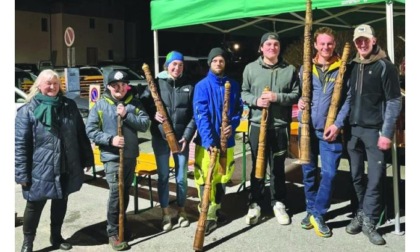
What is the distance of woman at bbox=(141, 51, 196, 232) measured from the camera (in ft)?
14.3

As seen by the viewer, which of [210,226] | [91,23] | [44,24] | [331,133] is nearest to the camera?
[331,133]

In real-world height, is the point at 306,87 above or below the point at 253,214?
above

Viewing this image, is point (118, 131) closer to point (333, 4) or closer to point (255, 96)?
point (255, 96)

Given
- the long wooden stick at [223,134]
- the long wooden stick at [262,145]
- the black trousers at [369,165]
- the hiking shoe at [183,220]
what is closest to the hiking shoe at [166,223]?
the hiking shoe at [183,220]

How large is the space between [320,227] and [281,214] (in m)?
0.45

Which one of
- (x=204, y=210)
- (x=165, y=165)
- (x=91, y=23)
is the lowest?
(x=204, y=210)

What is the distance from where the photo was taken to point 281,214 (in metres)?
4.66

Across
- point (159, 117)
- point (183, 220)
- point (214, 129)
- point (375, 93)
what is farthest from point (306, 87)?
point (183, 220)

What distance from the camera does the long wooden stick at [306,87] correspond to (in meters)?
4.05

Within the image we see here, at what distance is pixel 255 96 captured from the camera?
441cm

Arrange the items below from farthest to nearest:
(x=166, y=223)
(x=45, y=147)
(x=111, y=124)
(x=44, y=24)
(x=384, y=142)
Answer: (x=44, y=24) < (x=166, y=223) < (x=111, y=124) < (x=384, y=142) < (x=45, y=147)

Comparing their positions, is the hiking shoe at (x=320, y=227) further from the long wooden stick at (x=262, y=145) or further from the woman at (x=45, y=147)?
the woman at (x=45, y=147)

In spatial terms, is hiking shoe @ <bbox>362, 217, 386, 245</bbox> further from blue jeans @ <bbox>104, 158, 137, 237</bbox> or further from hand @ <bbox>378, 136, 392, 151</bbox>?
blue jeans @ <bbox>104, 158, 137, 237</bbox>

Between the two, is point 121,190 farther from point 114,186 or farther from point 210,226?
point 210,226
